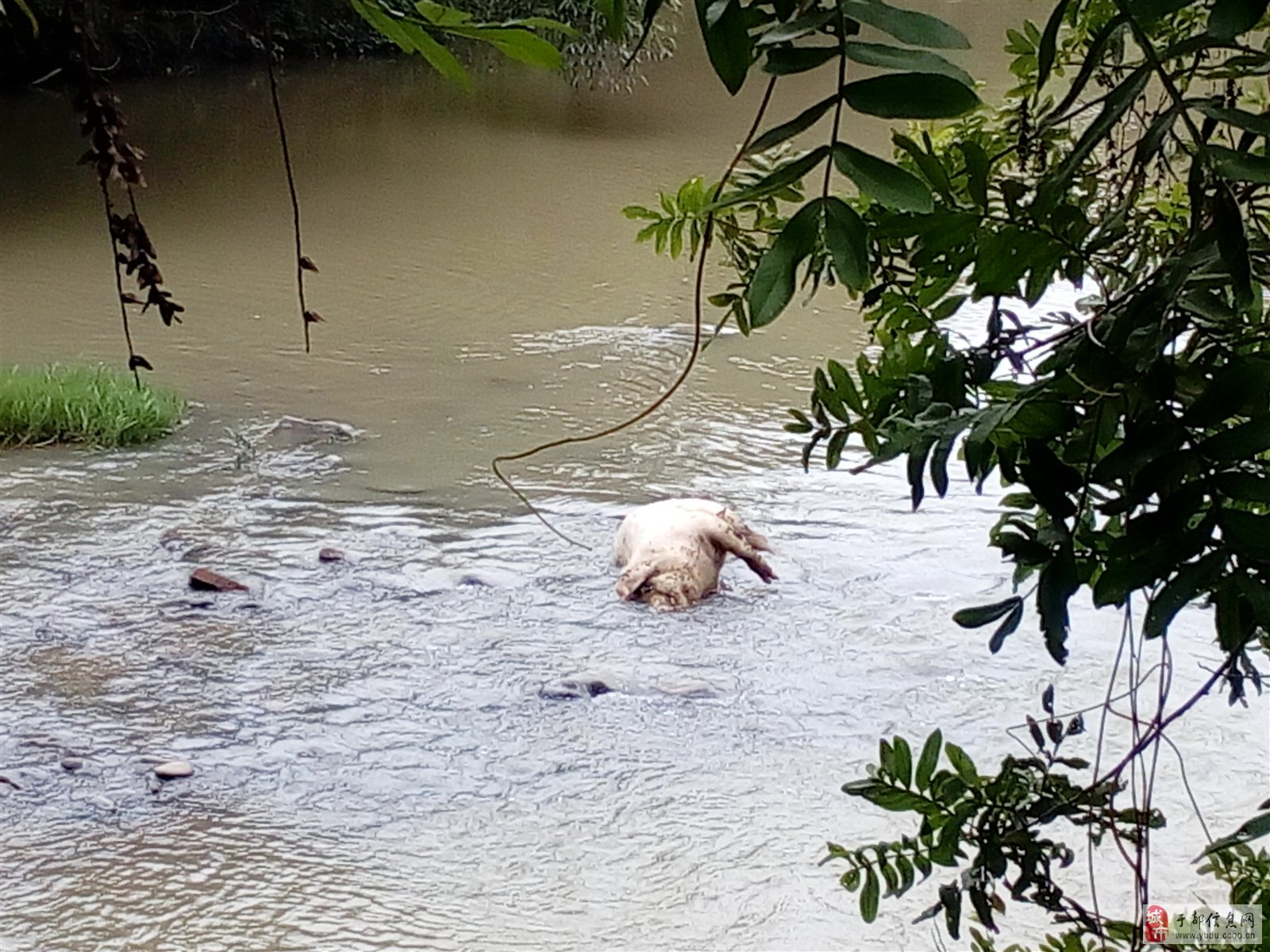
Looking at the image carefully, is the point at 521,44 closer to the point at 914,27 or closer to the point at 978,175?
the point at 914,27

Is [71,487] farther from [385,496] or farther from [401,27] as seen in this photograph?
[401,27]

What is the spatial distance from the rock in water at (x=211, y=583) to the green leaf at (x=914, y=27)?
357 centimetres

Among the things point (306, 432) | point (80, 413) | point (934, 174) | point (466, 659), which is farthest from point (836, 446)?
point (80, 413)

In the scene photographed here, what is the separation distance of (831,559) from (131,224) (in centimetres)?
345

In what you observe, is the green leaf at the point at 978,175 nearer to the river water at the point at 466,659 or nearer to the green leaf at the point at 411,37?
the green leaf at the point at 411,37

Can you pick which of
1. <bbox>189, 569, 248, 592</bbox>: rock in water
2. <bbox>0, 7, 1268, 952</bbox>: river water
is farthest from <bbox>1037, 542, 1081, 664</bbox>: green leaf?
<bbox>189, 569, 248, 592</bbox>: rock in water

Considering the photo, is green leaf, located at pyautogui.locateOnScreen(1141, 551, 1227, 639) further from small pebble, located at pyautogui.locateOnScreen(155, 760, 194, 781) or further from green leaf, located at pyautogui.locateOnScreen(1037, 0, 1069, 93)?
small pebble, located at pyautogui.locateOnScreen(155, 760, 194, 781)

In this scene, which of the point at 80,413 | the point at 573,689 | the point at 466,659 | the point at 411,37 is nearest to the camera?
the point at 411,37

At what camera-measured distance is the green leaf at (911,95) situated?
1.56 feet

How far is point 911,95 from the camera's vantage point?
48 cm

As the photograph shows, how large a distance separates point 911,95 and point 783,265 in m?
0.07

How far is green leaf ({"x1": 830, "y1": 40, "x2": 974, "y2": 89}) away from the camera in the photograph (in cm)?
47

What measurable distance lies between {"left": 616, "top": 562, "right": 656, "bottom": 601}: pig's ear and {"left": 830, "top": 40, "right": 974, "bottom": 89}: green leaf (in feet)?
11.0

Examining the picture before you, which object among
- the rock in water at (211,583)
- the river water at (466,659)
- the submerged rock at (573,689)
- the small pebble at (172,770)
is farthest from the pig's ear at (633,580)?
the small pebble at (172,770)
